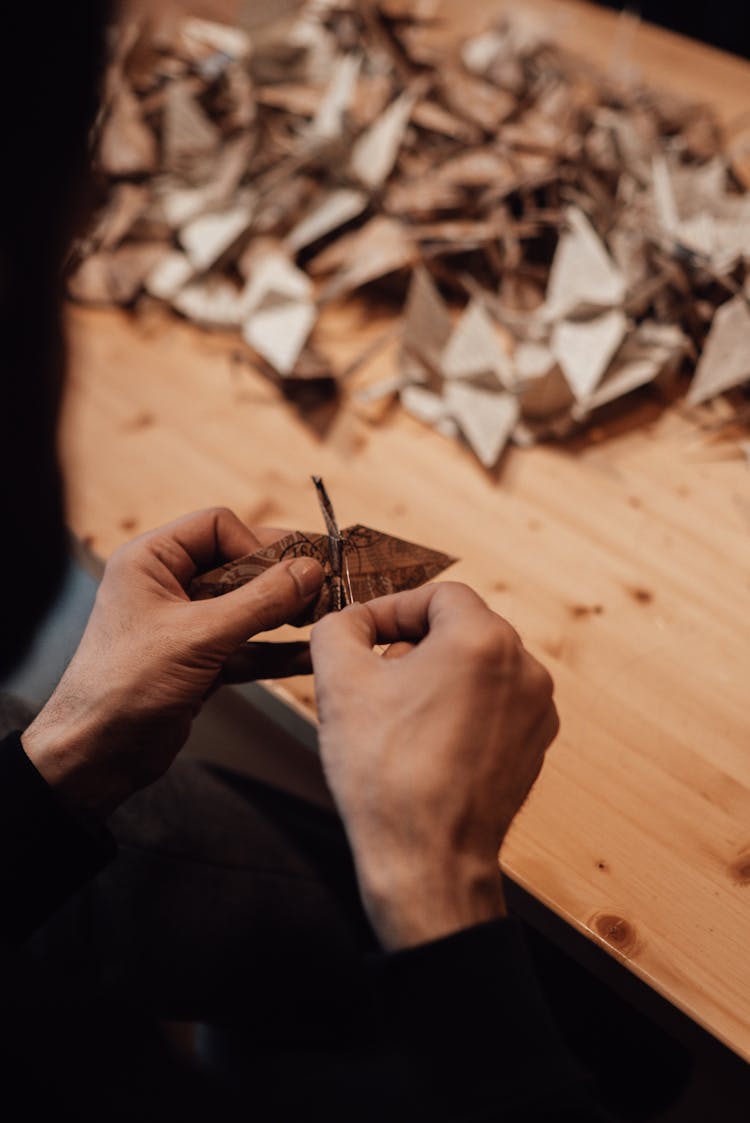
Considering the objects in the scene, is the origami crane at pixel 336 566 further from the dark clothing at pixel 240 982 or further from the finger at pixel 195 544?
the dark clothing at pixel 240 982

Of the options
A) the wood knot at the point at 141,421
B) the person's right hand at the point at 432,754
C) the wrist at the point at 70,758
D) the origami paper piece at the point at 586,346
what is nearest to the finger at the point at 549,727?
the person's right hand at the point at 432,754

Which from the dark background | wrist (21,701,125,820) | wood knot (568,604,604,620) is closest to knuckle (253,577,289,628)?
wrist (21,701,125,820)

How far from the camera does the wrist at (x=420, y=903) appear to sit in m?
0.39

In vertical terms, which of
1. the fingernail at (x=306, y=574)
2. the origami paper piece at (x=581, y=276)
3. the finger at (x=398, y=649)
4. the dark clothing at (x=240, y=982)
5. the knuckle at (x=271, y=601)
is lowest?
the dark clothing at (x=240, y=982)

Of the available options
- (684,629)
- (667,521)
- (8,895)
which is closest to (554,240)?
(667,521)

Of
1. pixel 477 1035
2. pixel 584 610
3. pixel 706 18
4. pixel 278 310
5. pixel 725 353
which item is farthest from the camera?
pixel 706 18

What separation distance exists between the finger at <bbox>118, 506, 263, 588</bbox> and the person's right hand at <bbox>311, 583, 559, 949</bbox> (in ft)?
0.41

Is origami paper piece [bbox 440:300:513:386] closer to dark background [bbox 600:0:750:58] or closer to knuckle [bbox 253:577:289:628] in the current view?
knuckle [bbox 253:577:289:628]

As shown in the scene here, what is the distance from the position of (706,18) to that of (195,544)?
1.73 metres

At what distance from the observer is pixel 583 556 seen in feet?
2.29

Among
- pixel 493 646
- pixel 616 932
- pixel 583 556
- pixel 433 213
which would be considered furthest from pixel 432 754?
pixel 433 213

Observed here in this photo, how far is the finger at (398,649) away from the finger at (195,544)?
13cm

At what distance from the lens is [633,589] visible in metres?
0.67

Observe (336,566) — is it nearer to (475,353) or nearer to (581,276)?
(475,353)
